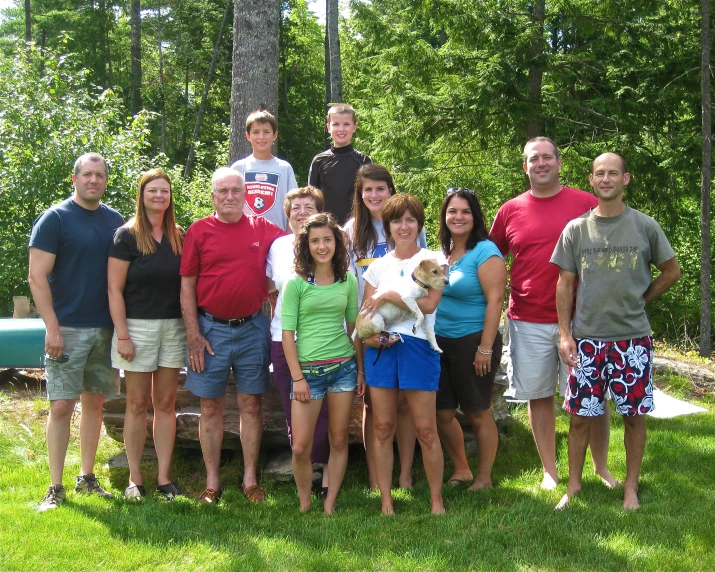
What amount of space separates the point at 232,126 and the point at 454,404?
3643 millimetres

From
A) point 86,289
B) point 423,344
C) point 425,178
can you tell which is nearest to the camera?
point 423,344

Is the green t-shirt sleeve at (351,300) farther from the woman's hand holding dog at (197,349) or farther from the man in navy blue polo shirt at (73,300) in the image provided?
the man in navy blue polo shirt at (73,300)

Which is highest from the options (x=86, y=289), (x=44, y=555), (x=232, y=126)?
(x=232, y=126)

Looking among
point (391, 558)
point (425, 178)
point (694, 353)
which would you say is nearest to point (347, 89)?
point (425, 178)

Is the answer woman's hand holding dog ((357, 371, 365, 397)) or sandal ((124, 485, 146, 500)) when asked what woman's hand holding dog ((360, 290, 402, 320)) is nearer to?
woman's hand holding dog ((357, 371, 365, 397))

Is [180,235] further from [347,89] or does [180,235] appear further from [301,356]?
[347,89]

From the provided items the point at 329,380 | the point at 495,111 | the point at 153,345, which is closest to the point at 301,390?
the point at 329,380

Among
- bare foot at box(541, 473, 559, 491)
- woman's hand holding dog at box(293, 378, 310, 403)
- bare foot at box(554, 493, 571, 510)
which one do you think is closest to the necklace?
woman's hand holding dog at box(293, 378, 310, 403)

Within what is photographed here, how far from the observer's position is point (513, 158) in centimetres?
1041

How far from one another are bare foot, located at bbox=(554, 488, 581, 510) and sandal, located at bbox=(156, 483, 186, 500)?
8.00 feet

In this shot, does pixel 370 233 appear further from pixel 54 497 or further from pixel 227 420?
pixel 54 497

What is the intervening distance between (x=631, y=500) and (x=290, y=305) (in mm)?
2358

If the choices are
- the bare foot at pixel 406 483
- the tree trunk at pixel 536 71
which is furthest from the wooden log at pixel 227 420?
the tree trunk at pixel 536 71

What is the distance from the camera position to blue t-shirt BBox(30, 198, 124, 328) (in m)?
4.35
